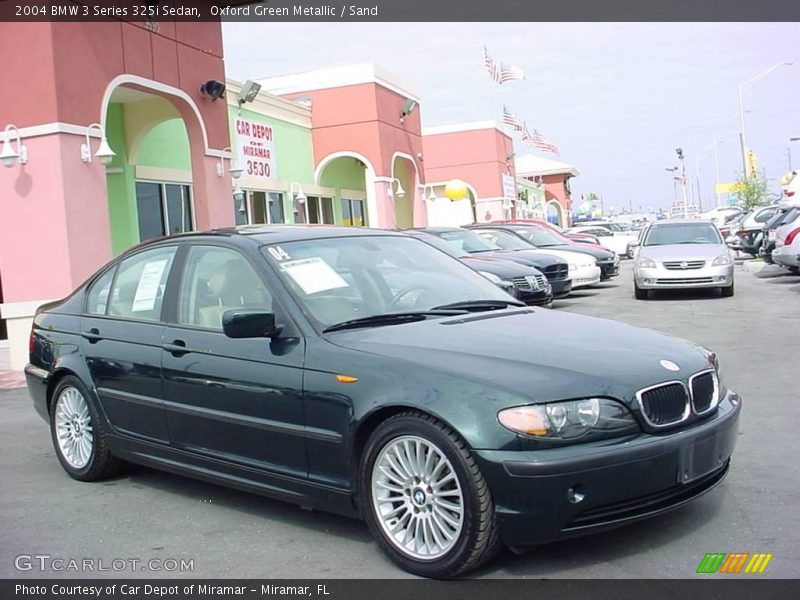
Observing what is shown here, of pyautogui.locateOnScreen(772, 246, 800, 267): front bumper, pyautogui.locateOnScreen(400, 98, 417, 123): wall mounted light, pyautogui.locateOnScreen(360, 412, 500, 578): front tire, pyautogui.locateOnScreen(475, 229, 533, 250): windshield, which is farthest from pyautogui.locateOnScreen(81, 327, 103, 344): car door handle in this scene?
pyautogui.locateOnScreen(400, 98, 417, 123): wall mounted light

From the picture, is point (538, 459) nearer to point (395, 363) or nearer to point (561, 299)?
point (395, 363)

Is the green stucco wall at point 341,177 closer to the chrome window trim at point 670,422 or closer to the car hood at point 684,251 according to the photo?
the car hood at point 684,251

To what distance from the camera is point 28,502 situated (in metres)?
5.50

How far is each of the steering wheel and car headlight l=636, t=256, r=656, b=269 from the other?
11496 millimetres

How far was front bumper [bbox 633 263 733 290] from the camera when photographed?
15414 mm

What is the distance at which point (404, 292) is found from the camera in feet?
16.4

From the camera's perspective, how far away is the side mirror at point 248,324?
173 inches

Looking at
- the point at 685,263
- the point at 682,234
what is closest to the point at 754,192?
the point at 682,234

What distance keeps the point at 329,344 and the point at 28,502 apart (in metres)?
2.51

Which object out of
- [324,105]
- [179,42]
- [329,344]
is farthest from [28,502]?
[324,105]

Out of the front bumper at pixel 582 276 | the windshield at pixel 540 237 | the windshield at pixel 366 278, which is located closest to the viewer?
the windshield at pixel 366 278

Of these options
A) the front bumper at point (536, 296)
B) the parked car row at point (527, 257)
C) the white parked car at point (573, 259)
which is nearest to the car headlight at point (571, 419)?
the parked car row at point (527, 257)

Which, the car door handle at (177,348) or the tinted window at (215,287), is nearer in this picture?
the tinted window at (215,287)

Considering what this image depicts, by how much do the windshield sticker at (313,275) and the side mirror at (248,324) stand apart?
35 centimetres
